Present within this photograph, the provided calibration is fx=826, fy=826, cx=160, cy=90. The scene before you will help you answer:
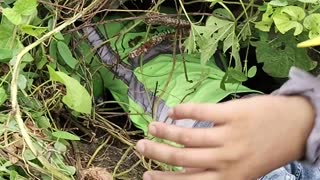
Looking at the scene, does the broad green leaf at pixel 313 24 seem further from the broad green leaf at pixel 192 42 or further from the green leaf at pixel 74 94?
the green leaf at pixel 74 94

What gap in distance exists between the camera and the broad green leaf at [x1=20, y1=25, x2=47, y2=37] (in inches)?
52.9

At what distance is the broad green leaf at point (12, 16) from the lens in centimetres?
132

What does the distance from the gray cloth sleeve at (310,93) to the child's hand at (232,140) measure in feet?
0.06

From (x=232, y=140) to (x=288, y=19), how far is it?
1.71 feet

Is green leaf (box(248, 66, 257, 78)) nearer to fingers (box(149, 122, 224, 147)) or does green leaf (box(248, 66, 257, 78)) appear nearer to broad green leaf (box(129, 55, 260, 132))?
broad green leaf (box(129, 55, 260, 132))

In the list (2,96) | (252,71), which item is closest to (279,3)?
(252,71)

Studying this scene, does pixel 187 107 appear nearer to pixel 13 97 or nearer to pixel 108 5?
pixel 13 97

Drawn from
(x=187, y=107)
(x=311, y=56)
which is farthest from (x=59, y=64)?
(x=187, y=107)

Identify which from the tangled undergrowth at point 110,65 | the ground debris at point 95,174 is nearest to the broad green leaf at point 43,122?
the tangled undergrowth at point 110,65

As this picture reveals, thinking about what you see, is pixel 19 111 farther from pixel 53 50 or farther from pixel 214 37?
pixel 214 37

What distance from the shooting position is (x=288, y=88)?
101 cm

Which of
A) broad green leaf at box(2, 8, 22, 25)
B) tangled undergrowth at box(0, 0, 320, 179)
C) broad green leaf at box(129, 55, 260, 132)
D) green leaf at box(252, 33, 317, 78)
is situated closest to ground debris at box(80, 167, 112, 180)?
tangled undergrowth at box(0, 0, 320, 179)

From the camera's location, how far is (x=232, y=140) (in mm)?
913

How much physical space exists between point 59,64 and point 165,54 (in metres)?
0.24
